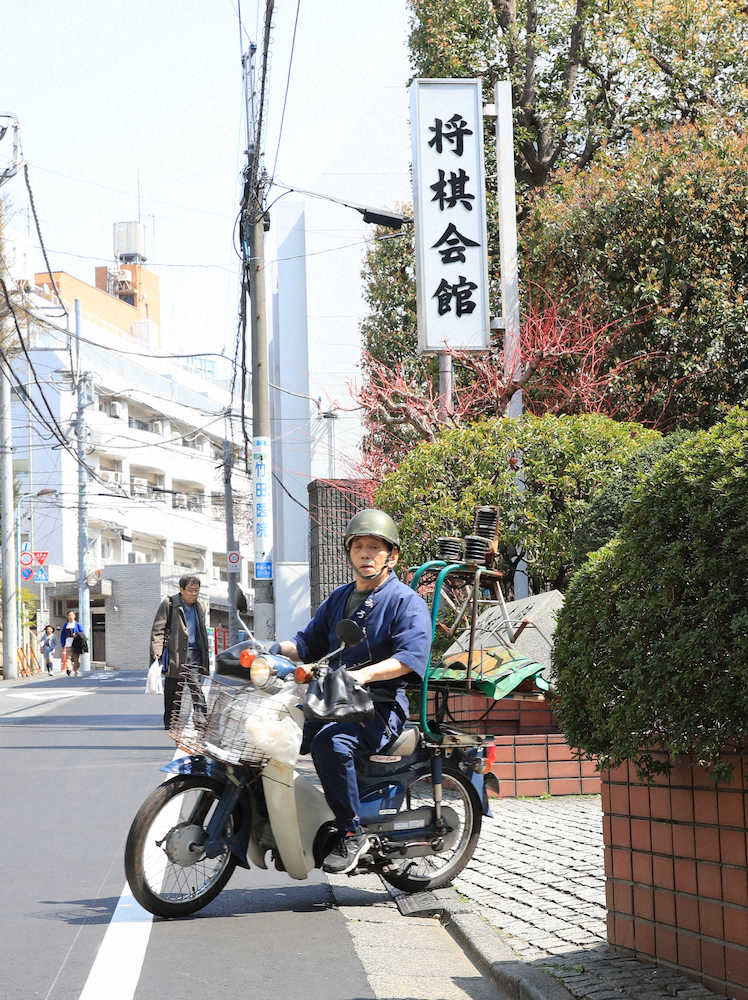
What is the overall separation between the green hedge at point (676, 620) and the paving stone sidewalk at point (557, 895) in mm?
772

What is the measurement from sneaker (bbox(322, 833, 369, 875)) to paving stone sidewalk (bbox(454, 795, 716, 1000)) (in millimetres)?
673

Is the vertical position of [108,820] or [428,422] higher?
[428,422]

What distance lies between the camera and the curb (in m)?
4.50

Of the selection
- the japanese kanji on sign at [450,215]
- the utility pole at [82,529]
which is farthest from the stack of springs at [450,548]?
the utility pole at [82,529]

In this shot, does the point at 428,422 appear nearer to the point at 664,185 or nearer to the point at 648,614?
the point at 664,185

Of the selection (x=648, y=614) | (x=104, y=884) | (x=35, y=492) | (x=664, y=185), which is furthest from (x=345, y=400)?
(x=648, y=614)

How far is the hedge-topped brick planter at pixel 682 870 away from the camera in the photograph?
4.07 m

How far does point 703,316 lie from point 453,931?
12.7 metres

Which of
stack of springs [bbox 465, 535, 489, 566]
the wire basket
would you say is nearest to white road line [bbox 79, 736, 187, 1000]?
the wire basket

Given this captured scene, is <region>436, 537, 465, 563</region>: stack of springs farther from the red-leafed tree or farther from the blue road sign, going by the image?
the blue road sign

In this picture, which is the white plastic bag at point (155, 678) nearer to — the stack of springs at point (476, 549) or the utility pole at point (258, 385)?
the utility pole at point (258, 385)

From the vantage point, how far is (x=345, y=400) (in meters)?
35.6

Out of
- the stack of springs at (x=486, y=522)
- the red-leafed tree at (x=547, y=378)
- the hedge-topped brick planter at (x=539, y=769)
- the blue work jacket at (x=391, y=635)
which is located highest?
the red-leafed tree at (x=547, y=378)

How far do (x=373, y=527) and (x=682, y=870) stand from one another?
2.43 m
